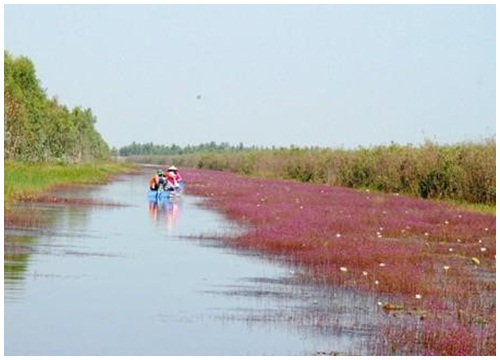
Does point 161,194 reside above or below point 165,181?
A: below

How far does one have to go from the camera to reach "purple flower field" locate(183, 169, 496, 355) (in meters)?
9.41

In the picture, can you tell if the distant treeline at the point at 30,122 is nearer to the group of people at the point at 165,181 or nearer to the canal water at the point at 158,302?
the group of people at the point at 165,181

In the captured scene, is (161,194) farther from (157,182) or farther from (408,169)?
(408,169)

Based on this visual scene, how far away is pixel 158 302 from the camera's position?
11.0 meters

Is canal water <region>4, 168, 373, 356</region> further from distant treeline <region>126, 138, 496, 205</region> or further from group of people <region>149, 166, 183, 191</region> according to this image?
distant treeline <region>126, 138, 496, 205</region>

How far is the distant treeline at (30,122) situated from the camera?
43.1m

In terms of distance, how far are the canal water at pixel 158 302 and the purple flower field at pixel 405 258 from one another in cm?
51

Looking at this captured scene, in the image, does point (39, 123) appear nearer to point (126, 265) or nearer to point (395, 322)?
point (126, 265)

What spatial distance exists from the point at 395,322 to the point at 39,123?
42882 mm

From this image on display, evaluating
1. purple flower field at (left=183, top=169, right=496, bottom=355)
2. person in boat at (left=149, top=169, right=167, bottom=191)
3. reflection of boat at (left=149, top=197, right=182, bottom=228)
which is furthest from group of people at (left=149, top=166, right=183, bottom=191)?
purple flower field at (left=183, top=169, right=496, bottom=355)

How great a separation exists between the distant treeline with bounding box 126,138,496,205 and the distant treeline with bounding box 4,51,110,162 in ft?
46.6

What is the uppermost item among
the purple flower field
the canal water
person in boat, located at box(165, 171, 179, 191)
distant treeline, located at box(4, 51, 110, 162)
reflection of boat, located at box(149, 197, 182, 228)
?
distant treeline, located at box(4, 51, 110, 162)

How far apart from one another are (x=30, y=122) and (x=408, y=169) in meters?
17.9

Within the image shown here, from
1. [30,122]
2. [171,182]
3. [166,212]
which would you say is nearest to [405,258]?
[166,212]
